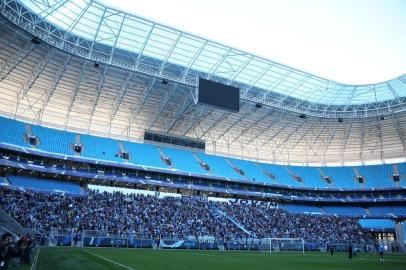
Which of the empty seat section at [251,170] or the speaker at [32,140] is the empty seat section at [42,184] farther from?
the empty seat section at [251,170]

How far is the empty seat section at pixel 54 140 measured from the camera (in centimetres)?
4762

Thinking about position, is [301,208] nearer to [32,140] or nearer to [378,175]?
[378,175]

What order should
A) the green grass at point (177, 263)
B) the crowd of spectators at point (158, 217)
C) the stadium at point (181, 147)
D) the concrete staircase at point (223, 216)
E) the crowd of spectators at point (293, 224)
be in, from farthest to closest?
the crowd of spectators at point (293, 224), the concrete staircase at point (223, 216), the stadium at point (181, 147), the crowd of spectators at point (158, 217), the green grass at point (177, 263)

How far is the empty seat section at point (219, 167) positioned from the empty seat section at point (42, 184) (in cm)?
2053

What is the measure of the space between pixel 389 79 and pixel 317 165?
1059 inches

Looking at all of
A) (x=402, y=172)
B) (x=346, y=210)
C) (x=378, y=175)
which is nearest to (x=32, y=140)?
(x=346, y=210)

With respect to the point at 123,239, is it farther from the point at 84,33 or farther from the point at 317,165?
the point at 317,165

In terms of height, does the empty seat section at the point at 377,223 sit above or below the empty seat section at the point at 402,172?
below

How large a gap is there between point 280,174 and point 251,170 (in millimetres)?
5756

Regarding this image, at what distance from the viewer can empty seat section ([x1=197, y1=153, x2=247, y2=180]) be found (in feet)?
195

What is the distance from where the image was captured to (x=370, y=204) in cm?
6581

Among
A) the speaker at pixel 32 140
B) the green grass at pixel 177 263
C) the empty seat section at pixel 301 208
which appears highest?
the speaker at pixel 32 140

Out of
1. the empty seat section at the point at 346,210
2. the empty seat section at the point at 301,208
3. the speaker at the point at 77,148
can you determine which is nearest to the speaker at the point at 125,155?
the speaker at the point at 77,148

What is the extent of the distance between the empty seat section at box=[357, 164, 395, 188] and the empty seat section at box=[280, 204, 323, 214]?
31.0 feet
